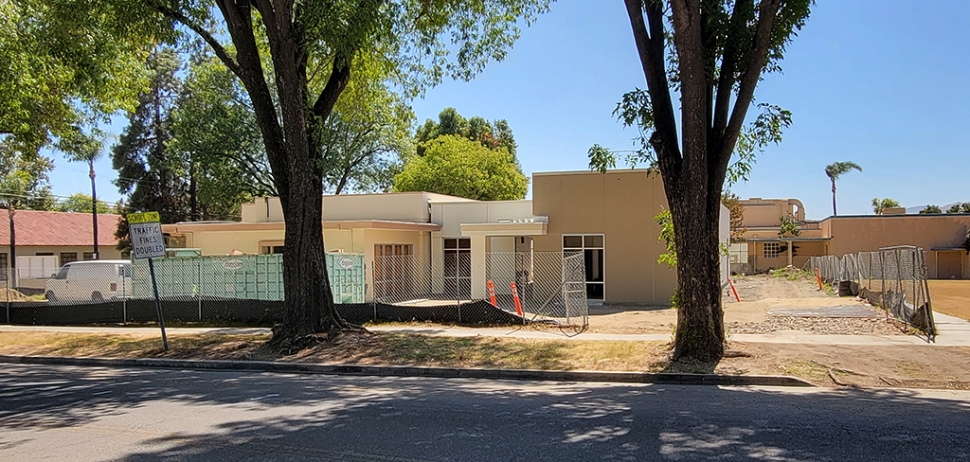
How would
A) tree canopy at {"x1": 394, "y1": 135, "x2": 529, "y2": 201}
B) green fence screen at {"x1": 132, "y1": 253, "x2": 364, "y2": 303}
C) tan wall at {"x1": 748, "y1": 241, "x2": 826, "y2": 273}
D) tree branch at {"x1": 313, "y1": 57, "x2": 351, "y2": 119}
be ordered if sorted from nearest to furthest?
tree branch at {"x1": 313, "y1": 57, "x2": 351, "y2": 119}
green fence screen at {"x1": 132, "y1": 253, "x2": 364, "y2": 303}
tree canopy at {"x1": 394, "y1": 135, "x2": 529, "y2": 201}
tan wall at {"x1": 748, "y1": 241, "x2": 826, "y2": 273}

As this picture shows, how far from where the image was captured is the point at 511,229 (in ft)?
76.1

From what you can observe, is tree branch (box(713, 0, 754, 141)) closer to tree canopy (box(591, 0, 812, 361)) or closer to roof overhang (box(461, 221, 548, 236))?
tree canopy (box(591, 0, 812, 361))

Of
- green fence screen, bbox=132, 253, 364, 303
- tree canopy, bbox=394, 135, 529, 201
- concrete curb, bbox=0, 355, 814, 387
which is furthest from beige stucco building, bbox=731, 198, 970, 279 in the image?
concrete curb, bbox=0, 355, 814, 387

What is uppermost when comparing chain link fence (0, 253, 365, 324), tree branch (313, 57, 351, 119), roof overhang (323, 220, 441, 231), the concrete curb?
tree branch (313, 57, 351, 119)

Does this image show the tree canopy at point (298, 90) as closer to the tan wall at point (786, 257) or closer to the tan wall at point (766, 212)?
the tan wall at point (786, 257)

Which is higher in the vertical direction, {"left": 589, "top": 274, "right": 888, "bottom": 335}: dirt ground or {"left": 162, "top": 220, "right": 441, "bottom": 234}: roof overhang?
{"left": 162, "top": 220, "right": 441, "bottom": 234}: roof overhang

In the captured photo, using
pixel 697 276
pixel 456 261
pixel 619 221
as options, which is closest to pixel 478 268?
pixel 456 261

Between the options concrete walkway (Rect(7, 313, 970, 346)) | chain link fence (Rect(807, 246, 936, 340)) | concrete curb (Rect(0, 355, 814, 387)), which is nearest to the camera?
concrete curb (Rect(0, 355, 814, 387))

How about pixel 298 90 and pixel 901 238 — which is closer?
pixel 298 90

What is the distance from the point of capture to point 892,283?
17234 millimetres

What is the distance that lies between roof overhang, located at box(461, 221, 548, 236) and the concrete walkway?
730 cm

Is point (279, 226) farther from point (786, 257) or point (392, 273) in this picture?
point (786, 257)

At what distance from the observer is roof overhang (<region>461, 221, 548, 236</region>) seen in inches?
907

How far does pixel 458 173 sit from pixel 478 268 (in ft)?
66.0
